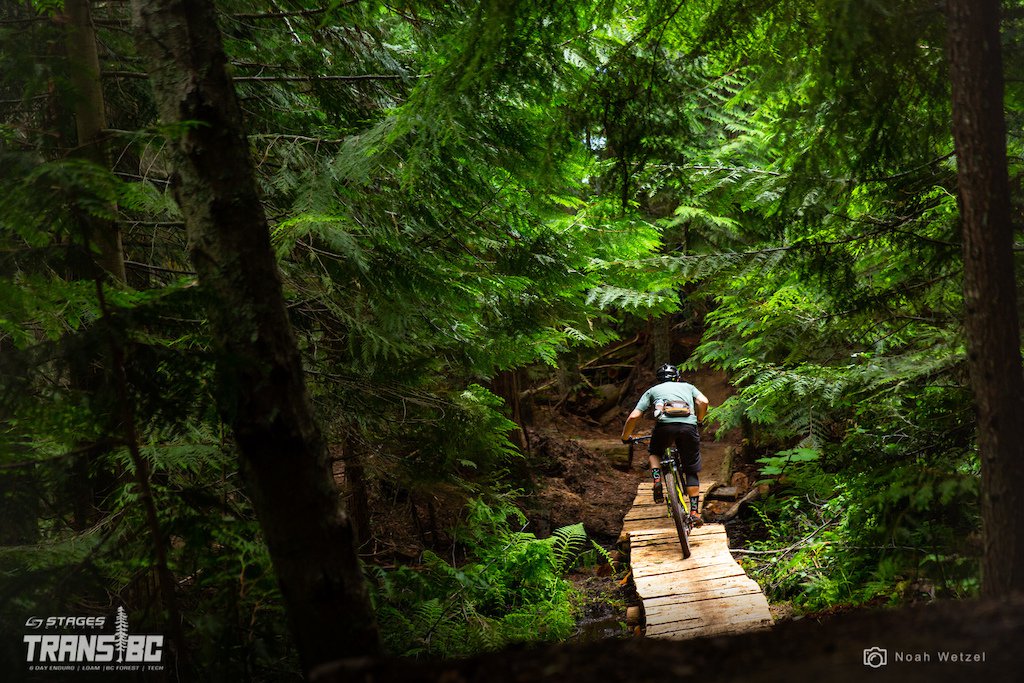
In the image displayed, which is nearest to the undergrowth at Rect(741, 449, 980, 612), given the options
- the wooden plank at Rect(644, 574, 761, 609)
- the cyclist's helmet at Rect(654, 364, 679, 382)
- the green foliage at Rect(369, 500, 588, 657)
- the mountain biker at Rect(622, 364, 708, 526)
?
the wooden plank at Rect(644, 574, 761, 609)

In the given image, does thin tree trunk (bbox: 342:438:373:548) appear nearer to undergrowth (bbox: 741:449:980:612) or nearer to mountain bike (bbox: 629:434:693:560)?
mountain bike (bbox: 629:434:693:560)

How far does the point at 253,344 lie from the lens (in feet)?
9.35

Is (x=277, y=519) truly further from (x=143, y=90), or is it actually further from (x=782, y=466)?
(x=782, y=466)

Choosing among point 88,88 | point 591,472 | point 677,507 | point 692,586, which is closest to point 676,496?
point 677,507

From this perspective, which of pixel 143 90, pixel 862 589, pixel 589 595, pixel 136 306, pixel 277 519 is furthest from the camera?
pixel 589 595

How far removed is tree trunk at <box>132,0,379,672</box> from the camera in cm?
280

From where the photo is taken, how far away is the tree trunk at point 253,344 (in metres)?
2.80

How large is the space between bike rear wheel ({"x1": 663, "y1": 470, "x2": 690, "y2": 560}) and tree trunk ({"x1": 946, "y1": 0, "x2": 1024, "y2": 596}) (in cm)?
476

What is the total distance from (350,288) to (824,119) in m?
4.29

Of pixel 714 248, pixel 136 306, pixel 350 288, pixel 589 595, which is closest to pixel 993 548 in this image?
pixel 136 306

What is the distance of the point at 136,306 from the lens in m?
3.01

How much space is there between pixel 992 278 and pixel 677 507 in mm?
5337

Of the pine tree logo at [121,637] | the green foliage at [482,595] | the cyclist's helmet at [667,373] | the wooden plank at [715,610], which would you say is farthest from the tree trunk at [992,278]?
the cyclist's helmet at [667,373]

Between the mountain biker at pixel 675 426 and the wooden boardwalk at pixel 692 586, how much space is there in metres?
0.63
